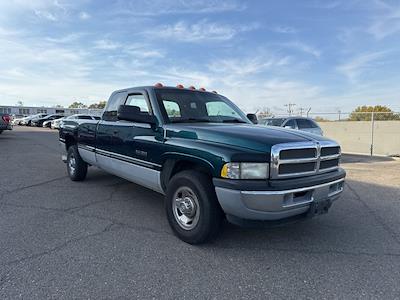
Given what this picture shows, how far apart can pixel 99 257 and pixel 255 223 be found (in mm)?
1698

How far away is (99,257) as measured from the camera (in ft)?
10.9

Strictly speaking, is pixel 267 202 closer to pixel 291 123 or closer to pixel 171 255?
pixel 171 255

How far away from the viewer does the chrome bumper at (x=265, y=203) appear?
3.09 meters

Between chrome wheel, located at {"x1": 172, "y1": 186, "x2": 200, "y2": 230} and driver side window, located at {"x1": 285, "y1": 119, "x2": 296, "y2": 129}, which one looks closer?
chrome wheel, located at {"x1": 172, "y1": 186, "x2": 200, "y2": 230}

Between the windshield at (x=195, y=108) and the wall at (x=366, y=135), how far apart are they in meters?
12.7

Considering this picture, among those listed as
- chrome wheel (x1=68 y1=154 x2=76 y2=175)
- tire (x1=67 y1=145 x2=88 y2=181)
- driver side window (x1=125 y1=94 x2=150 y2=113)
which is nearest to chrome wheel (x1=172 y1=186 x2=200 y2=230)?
driver side window (x1=125 y1=94 x2=150 y2=113)

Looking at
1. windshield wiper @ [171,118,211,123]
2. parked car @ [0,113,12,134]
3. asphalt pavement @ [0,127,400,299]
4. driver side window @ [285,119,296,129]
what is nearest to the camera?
asphalt pavement @ [0,127,400,299]

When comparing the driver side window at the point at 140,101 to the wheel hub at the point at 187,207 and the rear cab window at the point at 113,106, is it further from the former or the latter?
the wheel hub at the point at 187,207

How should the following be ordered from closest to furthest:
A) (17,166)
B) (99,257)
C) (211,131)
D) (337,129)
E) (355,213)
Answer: (99,257)
(211,131)
(355,213)
(17,166)
(337,129)

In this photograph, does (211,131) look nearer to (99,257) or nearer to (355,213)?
(99,257)

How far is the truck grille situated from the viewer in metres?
3.18

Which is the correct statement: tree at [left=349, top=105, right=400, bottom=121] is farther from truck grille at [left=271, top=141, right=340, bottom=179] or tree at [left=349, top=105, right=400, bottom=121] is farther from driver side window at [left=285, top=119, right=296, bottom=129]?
truck grille at [left=271, top=141, right=340, bottom=179]

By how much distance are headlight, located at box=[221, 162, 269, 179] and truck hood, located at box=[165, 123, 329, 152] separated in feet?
0.56

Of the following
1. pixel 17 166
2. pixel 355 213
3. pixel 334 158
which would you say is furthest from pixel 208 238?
pixel 17 166
